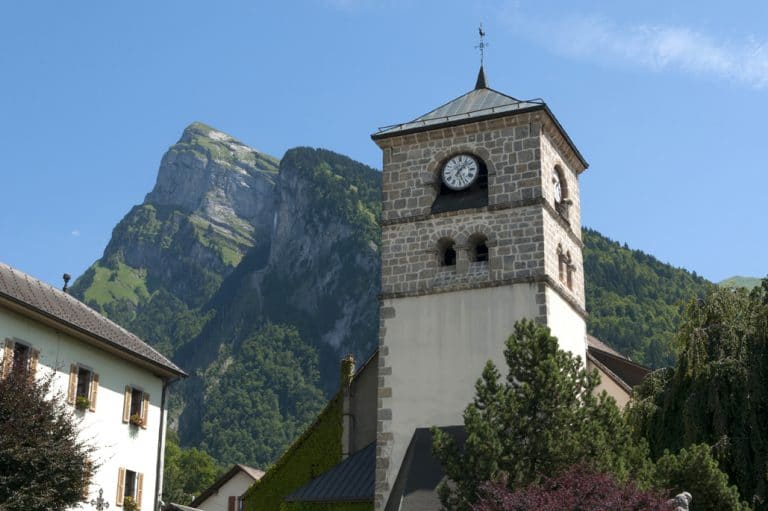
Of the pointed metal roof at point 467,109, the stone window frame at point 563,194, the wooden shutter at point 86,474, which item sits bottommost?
the wooden shutter at point 86,474

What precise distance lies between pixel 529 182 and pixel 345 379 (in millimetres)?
9716

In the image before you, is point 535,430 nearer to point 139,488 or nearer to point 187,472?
point 139,488

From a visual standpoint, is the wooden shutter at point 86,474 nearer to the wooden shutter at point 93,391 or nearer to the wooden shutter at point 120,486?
the wooden shutter at point 93,391

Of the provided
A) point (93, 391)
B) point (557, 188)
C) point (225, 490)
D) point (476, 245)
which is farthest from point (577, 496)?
point (225, 490)

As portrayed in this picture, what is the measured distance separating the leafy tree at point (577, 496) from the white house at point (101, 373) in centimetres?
1441

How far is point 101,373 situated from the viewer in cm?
3547

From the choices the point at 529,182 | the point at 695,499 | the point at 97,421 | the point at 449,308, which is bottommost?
the point at 695,499

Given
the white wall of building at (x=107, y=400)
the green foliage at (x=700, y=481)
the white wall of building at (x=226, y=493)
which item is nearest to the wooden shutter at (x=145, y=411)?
the white wall of building at (x=107, y=400)

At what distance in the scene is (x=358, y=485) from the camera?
107 feet

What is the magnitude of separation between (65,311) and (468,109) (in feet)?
46.6

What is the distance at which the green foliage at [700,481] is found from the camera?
22797 mm

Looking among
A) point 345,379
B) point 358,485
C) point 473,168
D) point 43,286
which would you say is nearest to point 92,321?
point 43,286

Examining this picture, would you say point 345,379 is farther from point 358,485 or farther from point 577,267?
point 577,267

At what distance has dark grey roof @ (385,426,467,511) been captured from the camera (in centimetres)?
2806
